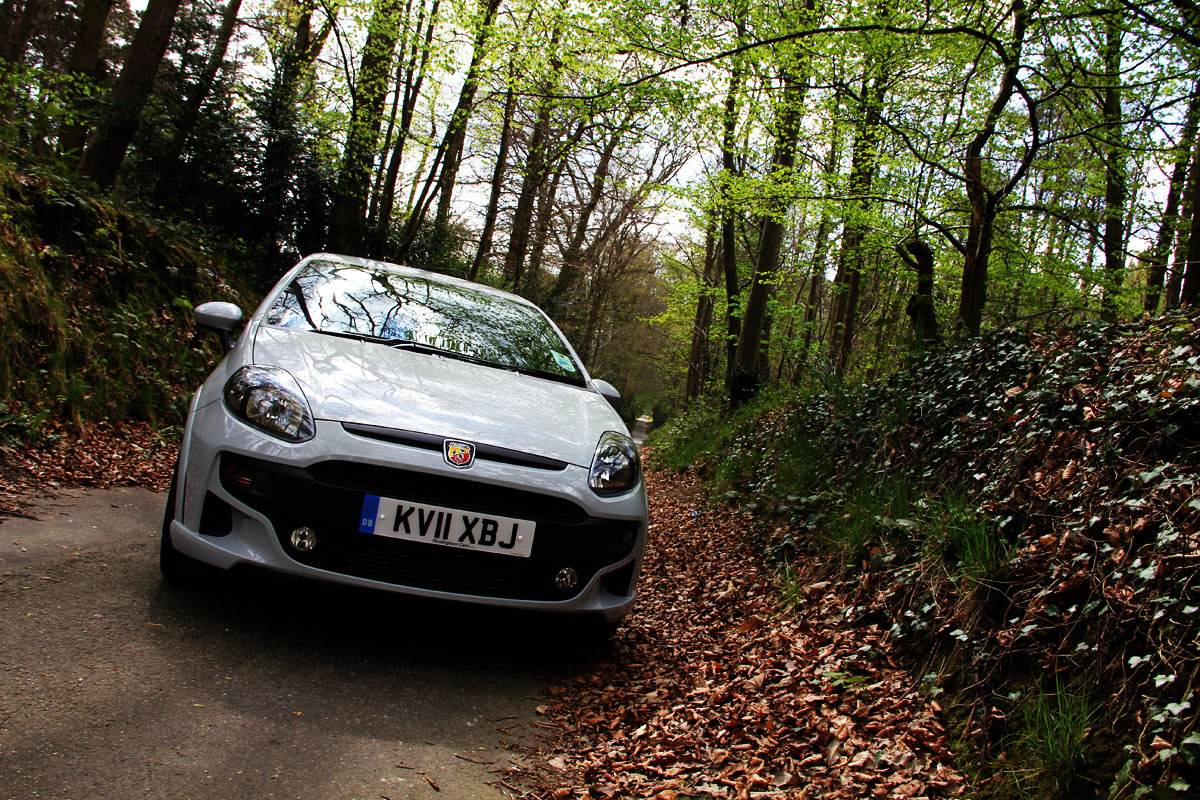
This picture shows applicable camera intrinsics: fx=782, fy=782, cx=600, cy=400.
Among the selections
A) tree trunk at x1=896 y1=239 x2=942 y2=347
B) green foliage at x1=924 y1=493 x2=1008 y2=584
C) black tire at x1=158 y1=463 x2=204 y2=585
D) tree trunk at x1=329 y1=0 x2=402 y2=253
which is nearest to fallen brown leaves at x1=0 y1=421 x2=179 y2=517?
black tire at x1=158 y1=463 x2=204 y2=585

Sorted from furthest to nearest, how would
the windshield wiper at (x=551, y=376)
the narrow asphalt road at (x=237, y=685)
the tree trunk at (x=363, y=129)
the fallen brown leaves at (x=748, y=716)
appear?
the tree trunk at (x=363, y=129), the windshield wiper at (x=551, y=376), the fallen brown leaves at (x=748, y=716), the narrow asphalt road at (x=237, y=685)

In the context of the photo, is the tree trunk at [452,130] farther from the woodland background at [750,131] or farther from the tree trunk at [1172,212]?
the tree trunk at [1172,212]

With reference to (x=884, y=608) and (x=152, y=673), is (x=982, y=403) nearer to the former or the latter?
(x=884, y=608)

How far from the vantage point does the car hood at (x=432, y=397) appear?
10.1 ft

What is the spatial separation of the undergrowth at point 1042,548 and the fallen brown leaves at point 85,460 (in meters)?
4.46

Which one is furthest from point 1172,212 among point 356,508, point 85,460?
point 85,460

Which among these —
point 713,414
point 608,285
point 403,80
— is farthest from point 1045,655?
point 608,285

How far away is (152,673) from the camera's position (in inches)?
103

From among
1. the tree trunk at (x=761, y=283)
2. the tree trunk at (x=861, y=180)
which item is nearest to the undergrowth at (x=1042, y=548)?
the tree trunk at (x=861, y=180)

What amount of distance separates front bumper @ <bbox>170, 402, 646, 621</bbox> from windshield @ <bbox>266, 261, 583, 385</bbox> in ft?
2.95

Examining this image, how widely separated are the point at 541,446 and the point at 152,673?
157cm

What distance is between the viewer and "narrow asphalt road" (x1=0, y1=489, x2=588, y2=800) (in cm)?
212

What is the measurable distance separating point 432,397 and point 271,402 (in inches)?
24.6

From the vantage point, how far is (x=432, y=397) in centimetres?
329
